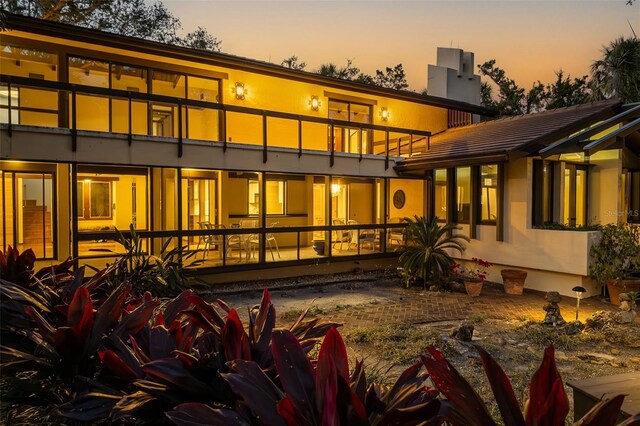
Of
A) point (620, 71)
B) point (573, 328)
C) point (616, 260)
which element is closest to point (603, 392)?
point (573, 328)

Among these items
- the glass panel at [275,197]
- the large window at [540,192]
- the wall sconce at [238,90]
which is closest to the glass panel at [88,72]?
the wall sconce at [238,90]

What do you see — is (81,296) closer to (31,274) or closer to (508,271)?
(31,274)

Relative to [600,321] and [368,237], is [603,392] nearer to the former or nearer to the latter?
[600,321]

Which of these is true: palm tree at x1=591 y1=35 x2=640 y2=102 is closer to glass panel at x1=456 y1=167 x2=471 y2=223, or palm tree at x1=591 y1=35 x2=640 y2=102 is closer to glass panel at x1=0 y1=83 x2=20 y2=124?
glass panel at x1=456 y1=167 x2=471 y2=223

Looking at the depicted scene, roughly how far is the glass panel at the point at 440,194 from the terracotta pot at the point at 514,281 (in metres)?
2.89

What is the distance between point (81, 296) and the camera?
6.66 feet

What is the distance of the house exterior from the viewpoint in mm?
9789

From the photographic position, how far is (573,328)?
721 cm

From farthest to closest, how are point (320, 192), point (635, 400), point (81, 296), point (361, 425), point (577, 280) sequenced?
point (320, 192)
point (577, 280)
point (635, 400)
point (81, 296)
point (361, 425)

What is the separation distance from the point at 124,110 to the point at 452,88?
15.8 m

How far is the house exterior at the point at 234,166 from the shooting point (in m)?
9.79

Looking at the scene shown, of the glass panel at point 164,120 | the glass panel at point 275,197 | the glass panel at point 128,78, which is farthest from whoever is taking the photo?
the glass panel at point 275,197

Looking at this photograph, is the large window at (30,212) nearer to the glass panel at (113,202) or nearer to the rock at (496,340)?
the glass panel at (113,202)

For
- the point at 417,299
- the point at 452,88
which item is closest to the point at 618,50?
the point at 452,88
